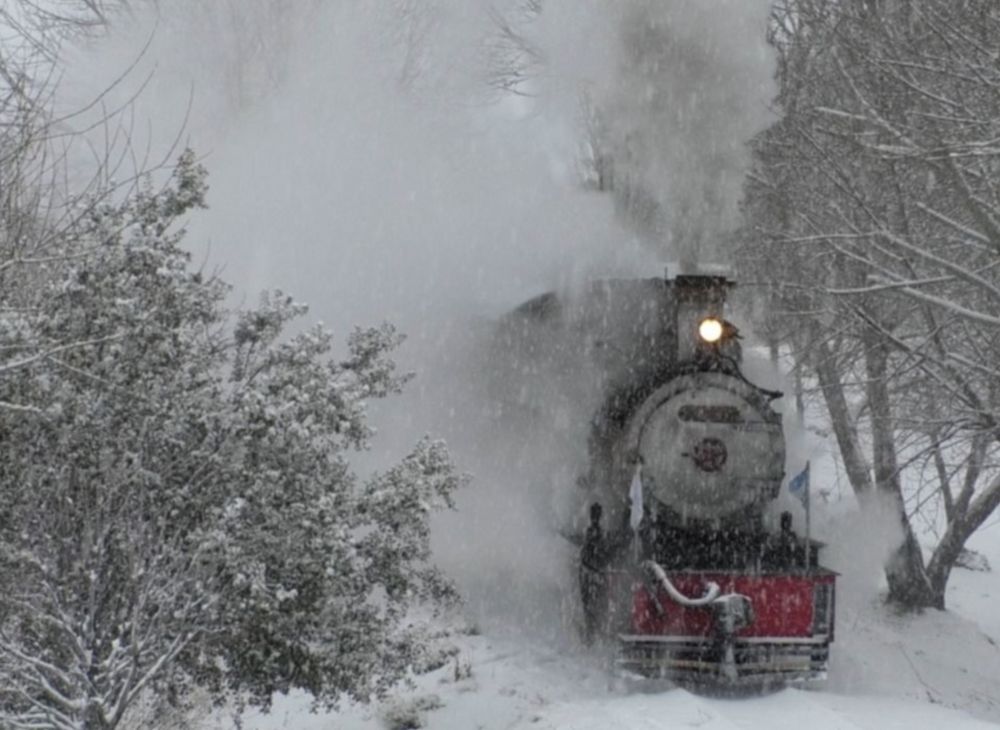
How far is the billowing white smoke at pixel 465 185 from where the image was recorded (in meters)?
9.88

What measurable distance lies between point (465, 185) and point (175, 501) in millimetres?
7567

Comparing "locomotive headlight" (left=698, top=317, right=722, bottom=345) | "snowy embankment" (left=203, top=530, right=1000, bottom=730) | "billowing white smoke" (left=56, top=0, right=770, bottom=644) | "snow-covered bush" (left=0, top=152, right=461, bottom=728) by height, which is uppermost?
"billowing white smoke" (left=56, top=0, right=770, bottom=644)

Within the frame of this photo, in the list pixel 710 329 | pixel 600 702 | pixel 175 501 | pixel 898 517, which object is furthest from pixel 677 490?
pixel 898 517

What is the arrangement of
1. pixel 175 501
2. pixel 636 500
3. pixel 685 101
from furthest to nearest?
1. pixel 685 101
2. pixel 636 500
3. pixel 175 501

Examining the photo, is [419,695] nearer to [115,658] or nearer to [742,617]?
→ [742,617]

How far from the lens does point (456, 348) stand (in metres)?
10.9

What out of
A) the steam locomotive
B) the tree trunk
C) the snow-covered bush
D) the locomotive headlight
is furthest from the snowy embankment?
the locomotive headlight

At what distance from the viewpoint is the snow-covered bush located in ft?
16.9

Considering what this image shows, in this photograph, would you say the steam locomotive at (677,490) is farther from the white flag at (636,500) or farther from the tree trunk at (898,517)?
the tree trunk at (898,517)

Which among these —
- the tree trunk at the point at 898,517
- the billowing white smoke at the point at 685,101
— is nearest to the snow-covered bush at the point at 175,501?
the billowing white smoke at the point at 685,101

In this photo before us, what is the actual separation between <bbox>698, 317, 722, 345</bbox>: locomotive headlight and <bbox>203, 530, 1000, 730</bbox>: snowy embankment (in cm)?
271

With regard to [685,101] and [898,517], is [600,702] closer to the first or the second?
[685,101]

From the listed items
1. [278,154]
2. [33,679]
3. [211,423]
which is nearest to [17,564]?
[33,679]

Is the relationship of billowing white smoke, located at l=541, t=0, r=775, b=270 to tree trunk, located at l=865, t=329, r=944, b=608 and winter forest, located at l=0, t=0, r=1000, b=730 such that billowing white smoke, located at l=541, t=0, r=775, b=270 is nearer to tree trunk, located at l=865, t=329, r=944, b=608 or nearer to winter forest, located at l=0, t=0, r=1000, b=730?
winter forest, located at l=0, t=0, r=1000, b=730
